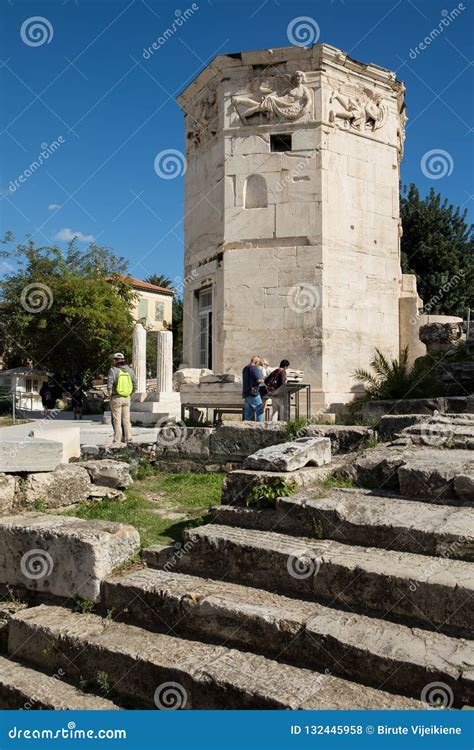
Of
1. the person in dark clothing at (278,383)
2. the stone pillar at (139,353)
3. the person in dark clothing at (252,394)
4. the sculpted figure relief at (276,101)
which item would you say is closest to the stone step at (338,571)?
the person in dark clothing at (252,394)

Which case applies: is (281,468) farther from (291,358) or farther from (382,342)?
(382,342)

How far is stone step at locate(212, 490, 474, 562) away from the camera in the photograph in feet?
12.2

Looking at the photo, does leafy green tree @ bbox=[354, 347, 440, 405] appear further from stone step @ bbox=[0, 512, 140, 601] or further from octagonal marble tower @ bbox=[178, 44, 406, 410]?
stone step @ bbox=[0, 512, 140, 601]

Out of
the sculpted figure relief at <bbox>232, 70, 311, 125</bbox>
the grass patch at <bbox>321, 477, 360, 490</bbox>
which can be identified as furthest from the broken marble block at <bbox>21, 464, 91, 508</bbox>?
the sculpted figure relief at <bbox>232, 70, 311, 125</bbox>

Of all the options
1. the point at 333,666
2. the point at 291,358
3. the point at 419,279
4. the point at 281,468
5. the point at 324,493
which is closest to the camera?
the point at 333,666

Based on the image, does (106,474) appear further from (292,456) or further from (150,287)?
(150,287)

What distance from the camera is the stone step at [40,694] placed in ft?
10.9

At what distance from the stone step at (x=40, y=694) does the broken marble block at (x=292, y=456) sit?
229 centimetres

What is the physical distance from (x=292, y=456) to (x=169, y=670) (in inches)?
91.7

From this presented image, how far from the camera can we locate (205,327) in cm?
1689

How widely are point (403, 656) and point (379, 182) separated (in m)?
15.2

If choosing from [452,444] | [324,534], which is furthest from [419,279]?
[324,534]

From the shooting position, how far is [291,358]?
1507 centimetres

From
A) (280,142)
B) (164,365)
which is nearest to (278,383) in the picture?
(164,365)
